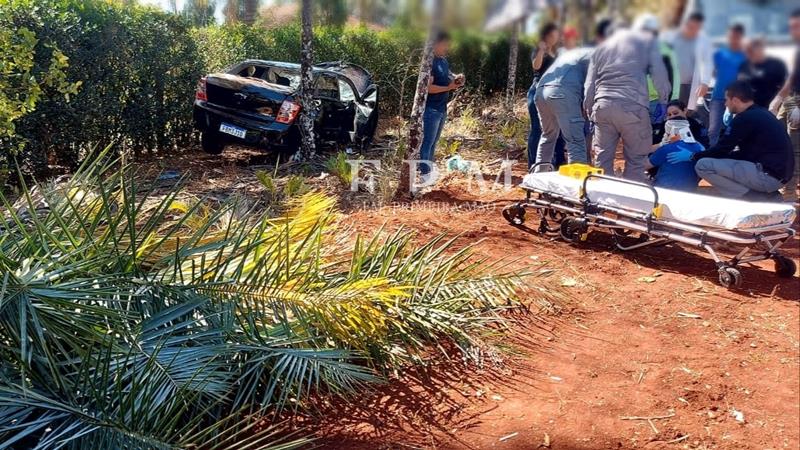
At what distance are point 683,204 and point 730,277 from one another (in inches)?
16.9

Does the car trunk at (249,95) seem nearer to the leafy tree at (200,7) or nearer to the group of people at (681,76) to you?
A: the leafy tree at (200,7)

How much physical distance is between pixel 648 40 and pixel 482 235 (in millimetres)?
3760

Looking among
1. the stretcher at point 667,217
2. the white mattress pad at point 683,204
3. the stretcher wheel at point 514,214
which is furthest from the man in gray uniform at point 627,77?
the stretcher wheel at point 514,214

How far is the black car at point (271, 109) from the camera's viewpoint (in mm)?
4805

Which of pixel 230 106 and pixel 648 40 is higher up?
pixel 648 40

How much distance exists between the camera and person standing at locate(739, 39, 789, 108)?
0.28 metres

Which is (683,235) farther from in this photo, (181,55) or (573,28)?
(181,55)

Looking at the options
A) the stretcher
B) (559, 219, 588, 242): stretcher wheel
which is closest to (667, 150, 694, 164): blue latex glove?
the stretcher

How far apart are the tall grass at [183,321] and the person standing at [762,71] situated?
1.33 metres

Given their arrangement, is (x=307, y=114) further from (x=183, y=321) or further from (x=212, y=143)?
(x=183, y=321)

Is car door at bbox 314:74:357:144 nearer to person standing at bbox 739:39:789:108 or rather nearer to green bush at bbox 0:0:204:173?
green bush at bbox 0:0:204:173

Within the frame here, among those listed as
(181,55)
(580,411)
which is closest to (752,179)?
(580,411)

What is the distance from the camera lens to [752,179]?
1403 millimetres

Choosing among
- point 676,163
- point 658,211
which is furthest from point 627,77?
point 658,211
